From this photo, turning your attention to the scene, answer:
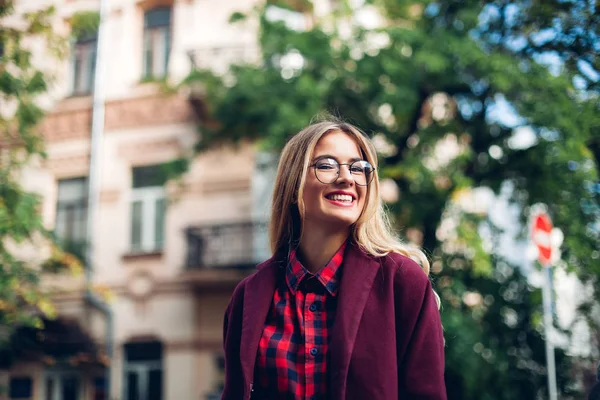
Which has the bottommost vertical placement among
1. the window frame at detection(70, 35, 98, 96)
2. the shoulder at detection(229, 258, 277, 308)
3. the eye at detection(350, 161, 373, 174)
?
the shoulder at detection(229, 258, 277, 308)

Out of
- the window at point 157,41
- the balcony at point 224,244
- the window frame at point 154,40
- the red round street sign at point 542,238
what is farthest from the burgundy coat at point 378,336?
the window at point 157,41

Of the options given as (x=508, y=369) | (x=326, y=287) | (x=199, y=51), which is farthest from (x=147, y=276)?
(x=326, y=287)

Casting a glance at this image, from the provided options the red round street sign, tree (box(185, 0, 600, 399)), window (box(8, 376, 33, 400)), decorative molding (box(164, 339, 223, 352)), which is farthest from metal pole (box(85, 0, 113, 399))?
the red round street sign

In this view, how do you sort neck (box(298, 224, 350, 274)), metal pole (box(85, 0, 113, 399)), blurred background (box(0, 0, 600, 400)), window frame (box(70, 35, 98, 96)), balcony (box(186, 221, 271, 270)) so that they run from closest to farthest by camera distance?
1. neck (box(298, 224, 350, 274))
2. blurred background (box(0, 0, 600, 400))
3. balcony (box(186, 221, 271, 270))
4. metal pole (box(85, 0, 113, 399))
5. window frame (box(70, 35, 98, 96))

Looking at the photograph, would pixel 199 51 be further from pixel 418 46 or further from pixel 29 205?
pixel 29 205

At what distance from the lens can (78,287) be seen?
585 inches

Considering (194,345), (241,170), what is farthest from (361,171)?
(194,345)

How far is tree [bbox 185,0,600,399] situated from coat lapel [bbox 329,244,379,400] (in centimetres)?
719

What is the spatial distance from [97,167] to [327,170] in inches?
542

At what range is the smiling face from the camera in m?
2.38

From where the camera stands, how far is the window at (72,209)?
15465 mm

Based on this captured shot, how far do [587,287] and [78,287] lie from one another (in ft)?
33.2

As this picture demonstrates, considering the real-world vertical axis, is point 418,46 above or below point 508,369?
above

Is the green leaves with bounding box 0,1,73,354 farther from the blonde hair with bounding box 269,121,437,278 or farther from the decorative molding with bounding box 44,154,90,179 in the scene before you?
the blonde hair with bounding box 269,121,437,278
